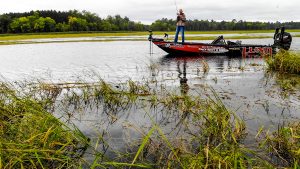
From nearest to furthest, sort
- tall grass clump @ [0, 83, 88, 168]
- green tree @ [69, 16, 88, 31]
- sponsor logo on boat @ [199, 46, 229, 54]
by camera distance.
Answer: tall grass clump @ [0, 83, 88, 168]
sponsor logo on boat @ [199, 46, 229, 54]
green tree @ [69, 16, 88, 31]

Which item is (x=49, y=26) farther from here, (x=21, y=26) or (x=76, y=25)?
(x=76, y=25)

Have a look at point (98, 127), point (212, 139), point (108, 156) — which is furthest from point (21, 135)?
point (212, 139)

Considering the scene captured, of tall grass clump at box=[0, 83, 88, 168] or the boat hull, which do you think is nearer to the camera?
tall grass clump at box=[0, 83, 88, 168]

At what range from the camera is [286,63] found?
13.7 meters

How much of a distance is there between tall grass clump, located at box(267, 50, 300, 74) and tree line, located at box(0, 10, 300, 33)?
117 metres

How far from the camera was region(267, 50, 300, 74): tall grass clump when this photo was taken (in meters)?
13.1

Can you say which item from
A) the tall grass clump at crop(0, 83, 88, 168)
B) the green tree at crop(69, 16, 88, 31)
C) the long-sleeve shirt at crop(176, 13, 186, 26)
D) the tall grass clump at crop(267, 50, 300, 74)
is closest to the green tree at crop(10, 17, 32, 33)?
the green tree at crop(69, 16, 88, 31)

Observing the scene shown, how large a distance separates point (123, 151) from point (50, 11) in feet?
537

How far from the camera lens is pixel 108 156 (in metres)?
4.96

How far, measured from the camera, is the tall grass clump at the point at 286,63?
43.1 feet

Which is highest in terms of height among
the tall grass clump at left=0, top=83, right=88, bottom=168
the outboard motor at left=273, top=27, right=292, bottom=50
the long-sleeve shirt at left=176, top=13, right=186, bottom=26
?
the long-sleeve shirt at left=176, top=13, right=186, bottom=26

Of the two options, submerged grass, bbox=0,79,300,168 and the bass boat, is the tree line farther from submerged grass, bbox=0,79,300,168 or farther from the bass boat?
submerged grass, bbox=0,79,300,168

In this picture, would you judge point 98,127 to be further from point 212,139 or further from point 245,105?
point 245,105

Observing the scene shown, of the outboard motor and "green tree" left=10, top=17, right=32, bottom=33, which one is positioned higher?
"green tree" left=10, top=17, right=32, bottom=33
